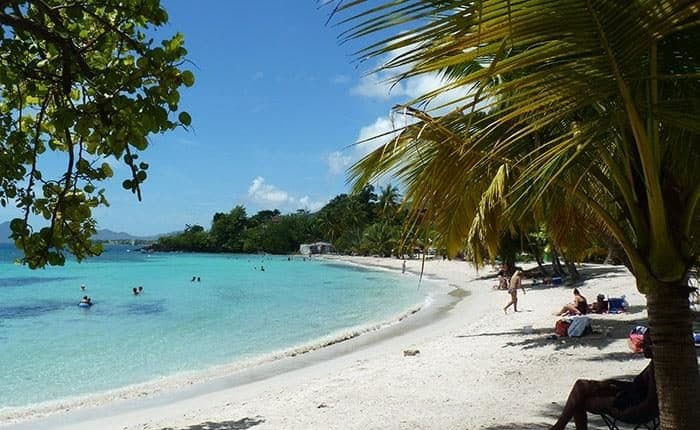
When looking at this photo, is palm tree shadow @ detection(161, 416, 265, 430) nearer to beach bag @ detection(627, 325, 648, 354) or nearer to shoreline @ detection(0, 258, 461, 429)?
shoreline @ detection(0, 258, 461, 429)

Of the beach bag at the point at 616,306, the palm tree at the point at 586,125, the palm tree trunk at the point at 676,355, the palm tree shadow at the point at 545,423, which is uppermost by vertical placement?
the palm tree at the point at 586,125

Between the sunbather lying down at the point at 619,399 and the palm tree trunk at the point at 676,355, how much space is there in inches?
52.3

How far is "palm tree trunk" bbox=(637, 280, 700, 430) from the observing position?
237cm

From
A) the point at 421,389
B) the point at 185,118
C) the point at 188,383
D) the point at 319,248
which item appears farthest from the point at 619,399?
the point at 319,248

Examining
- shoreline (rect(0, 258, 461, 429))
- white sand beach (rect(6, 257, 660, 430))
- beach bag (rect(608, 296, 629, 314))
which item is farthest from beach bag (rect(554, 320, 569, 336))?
shoreline (rect(0, 258, 461, 429))

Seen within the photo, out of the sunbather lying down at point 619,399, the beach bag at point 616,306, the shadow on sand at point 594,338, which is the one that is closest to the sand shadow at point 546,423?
the sunbather lying down at point 619,399

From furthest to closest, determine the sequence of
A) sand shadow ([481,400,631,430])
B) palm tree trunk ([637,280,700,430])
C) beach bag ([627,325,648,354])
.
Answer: beach bag ([627,325,648,354]), sand shadow ([481,400,631,430]), palm tree trunk ([637,280,700,430])

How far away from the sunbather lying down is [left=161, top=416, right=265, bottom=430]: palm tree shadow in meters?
4.26

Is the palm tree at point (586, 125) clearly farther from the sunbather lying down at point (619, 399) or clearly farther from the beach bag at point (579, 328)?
the beach bag at point (579, 328)

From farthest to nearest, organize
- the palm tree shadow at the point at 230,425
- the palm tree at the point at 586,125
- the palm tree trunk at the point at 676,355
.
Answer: the palm tree shadow at the point at 230,425 → the palm tree trunk at the point at 676,355 → the palm tree at the point at 586,125

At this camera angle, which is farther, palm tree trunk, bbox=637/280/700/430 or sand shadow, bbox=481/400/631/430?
sand shadow, bbox=481/400/631/430

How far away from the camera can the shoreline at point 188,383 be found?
10570mm

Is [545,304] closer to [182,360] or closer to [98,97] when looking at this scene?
[182,360]

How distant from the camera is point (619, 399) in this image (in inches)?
155
